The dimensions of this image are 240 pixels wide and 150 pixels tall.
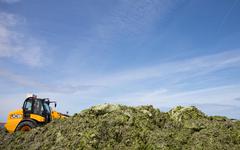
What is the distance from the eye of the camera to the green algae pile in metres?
10.8

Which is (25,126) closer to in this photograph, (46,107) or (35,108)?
(35,108)

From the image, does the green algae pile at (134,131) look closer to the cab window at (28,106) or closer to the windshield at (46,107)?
the cab window at (28,106)

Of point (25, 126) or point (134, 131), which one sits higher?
point (25, 126)

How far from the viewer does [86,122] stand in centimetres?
1268

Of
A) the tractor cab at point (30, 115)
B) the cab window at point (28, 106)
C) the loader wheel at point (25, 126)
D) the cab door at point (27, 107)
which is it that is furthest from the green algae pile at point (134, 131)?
the cab window at point (28, 106)

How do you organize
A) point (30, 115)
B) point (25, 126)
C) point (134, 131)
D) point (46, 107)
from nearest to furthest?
point (134, 131) < point (25, 126) < point (30, 115) < point (46, 107)

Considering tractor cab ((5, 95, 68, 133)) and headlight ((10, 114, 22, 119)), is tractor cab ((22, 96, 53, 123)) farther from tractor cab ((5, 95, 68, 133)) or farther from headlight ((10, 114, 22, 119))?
headlight ((10, 114, 22, 119))

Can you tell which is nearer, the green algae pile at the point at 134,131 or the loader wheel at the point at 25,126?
the green algae pile at the point at 134,131

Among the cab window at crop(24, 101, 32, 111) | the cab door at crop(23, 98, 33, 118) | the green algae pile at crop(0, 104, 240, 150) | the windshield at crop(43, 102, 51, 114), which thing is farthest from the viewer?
the windshield at crop(43, 102, 51, 114)

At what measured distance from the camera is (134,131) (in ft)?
37.6

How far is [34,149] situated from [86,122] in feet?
8.04

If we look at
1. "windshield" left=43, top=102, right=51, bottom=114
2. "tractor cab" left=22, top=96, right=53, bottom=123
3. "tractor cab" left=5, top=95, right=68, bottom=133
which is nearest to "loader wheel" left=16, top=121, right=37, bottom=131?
"tractor cab" left=5, top=95, right=68, bottom=133

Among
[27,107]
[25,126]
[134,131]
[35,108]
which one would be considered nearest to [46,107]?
[35,108]

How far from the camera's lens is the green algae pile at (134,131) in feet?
35.3
